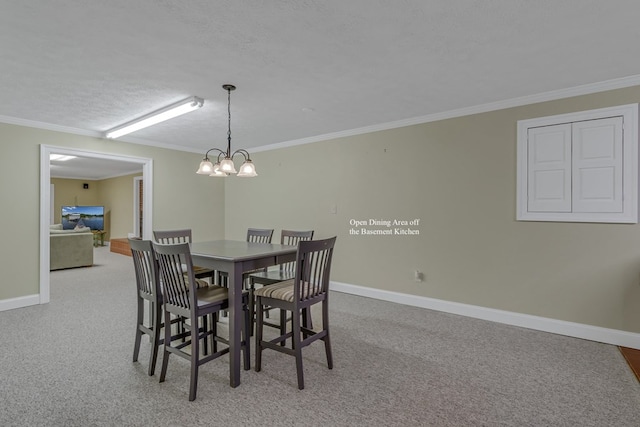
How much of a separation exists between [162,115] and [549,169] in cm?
409

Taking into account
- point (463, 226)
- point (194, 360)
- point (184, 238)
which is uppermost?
point (463, 226)

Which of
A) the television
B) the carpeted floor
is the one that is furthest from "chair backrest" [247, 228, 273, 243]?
the television

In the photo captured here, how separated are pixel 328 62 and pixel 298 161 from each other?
277 centimetres

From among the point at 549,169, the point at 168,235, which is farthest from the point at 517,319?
the point at 168,235

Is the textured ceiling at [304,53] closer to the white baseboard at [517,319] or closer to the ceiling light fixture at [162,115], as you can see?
the ceiling light fixture at [162,115]

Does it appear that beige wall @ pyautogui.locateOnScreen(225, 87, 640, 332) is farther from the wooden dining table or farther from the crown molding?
the wooden dining table

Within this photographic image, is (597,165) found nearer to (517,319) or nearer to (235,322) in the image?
(517,319)

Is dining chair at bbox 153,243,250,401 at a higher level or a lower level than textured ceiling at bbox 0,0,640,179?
lower

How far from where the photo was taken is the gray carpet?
1906 millimetres

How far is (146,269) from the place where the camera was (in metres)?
2.48

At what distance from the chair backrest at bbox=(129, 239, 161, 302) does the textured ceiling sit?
4.60 ft

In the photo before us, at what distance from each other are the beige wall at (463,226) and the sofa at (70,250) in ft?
14.6

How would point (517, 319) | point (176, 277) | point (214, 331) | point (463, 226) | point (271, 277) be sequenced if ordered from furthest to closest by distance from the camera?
point (463, 226) < point (517, 319) < point (271, 277) < point (214, 331) < point (176, 277)

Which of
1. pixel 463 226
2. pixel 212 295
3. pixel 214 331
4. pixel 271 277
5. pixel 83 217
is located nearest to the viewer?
pixel 212 295
